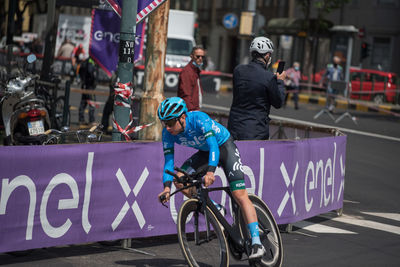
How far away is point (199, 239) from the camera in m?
6.42

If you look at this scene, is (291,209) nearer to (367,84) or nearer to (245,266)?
(245,266)

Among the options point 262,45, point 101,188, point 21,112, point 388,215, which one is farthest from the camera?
point 21,112

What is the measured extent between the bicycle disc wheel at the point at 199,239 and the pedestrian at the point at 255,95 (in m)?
2.34

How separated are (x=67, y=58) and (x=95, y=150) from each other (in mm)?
28521

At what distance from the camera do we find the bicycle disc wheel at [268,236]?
6.80 m

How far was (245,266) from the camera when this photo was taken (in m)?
7.22

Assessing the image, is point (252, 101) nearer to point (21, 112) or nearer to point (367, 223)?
point (367, 223)

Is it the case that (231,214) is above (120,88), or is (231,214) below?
below

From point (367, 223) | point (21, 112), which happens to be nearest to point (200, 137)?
point (367, 223)

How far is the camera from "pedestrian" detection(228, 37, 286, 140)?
27.8 ft

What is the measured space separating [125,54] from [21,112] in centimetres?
339

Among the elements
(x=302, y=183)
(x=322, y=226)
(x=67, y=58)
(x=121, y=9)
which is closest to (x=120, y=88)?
(x=121, y=9)

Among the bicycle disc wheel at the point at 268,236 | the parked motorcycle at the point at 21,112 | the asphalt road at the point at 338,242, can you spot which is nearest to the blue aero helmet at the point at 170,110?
the bicycle disc wheel at the point at 268,236

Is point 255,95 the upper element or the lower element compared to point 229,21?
lower
